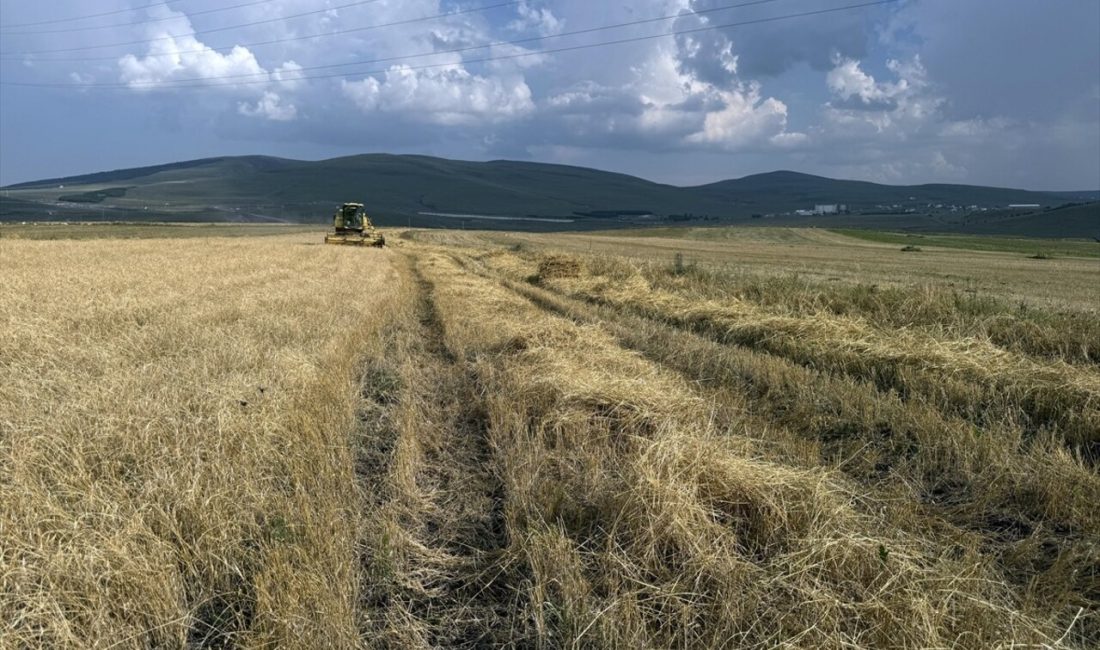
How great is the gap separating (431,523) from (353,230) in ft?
147

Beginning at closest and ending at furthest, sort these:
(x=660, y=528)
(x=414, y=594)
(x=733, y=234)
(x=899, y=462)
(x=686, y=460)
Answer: (x=414, y=594), (x=660, y=528), (x=686, y=460), (x=899, y=462), (x=733, y=234)

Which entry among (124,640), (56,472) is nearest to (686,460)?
(124,640)

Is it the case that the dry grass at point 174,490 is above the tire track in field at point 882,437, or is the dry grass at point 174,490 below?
above

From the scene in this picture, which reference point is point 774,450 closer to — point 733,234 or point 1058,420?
point 1058,420

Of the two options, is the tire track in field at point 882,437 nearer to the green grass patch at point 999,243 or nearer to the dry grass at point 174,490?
the dry grass at point 174,490

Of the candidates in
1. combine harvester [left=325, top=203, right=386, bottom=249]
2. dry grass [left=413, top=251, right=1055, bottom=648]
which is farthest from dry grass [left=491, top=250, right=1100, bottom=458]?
combine harvester [left=325, top=203, right=386, bottom=249]

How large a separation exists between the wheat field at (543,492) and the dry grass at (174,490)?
2 centimetres

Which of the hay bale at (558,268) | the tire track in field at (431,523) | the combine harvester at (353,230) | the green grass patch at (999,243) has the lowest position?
the green grass patch at (999,243)

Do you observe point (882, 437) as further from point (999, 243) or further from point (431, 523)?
point (999, 243)

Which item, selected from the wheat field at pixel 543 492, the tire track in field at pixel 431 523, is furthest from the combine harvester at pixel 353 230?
the tire track in field at pixel 431 523

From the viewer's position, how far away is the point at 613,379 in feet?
23.7

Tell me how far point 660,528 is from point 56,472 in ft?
12.9

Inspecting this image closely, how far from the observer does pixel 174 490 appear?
4062mm

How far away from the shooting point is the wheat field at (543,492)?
126 inches
